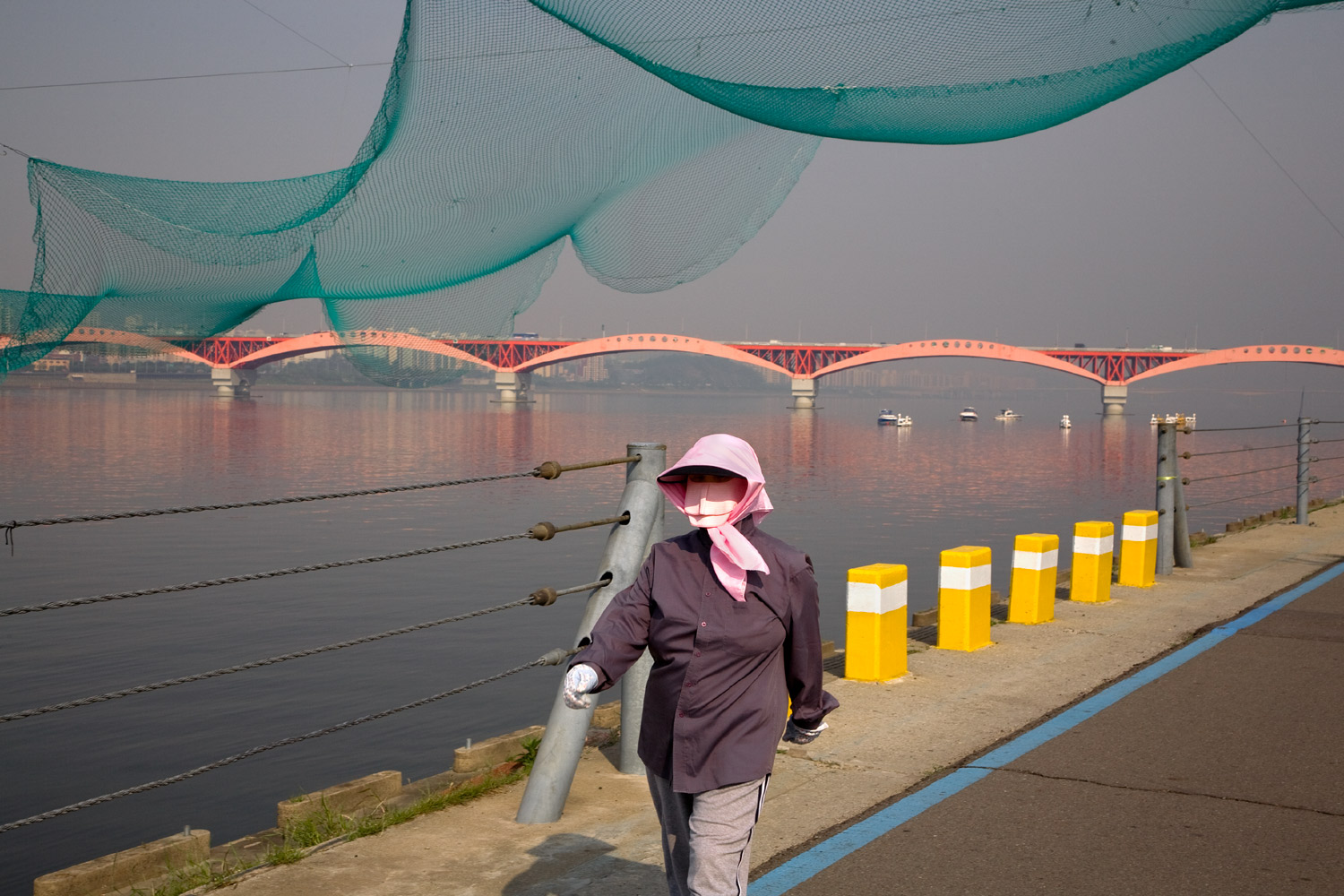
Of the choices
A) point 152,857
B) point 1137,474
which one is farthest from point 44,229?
point 1137,474

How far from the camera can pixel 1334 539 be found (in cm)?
1484

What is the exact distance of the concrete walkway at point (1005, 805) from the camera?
454cm

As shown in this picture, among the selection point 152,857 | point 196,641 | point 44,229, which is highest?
point 44,229

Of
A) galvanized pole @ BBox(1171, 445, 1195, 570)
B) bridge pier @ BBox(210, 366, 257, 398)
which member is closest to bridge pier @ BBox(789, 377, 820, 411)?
bridge pier @ BBox(210, 366, 257, 398)

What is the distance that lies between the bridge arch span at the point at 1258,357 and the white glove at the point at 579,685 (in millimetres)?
135418

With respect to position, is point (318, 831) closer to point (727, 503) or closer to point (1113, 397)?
point (727, 503)

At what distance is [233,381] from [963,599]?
125 meters

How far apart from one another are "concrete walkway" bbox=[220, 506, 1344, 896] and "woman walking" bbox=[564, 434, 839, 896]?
4.14 feet

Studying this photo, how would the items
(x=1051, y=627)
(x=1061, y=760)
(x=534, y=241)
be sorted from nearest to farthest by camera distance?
(x=1061, y=760) < (x=534, y=241) < (x=1051, y=627)

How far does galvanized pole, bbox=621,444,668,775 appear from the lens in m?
5.45

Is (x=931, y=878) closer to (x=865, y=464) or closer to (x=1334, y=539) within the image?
(x=1334, y=539)

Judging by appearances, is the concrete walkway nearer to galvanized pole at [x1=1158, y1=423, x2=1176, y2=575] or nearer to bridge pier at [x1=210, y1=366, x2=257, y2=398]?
galvanized pole at [x1=1158, y1=423, x2=1176, y2=575]

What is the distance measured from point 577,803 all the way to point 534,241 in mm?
4052

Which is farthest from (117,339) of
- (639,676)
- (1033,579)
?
(1033,579)
